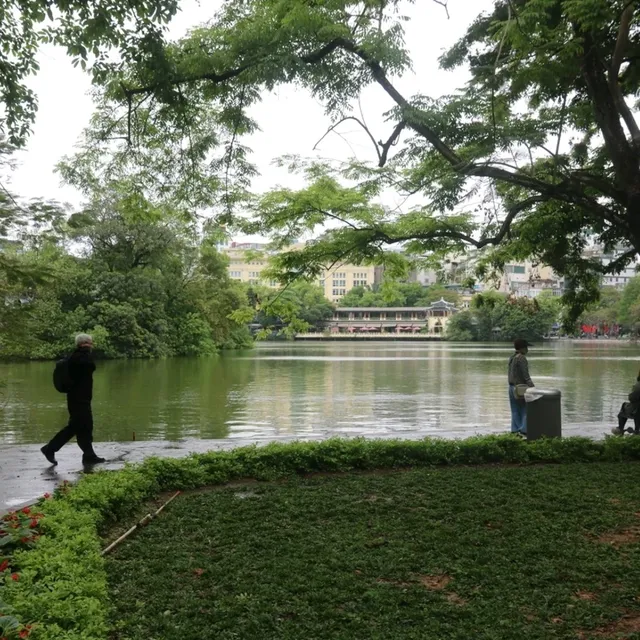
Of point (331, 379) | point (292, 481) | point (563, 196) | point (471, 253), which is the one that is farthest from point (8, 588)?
point (331, 379)

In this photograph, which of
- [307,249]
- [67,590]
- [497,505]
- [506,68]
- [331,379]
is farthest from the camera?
[331,379]

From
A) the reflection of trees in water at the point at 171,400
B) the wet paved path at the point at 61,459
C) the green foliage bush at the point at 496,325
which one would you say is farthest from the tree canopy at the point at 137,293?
the green foliage bush at the point at 496,325

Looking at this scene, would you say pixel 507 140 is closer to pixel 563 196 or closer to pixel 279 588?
pixel 563 196

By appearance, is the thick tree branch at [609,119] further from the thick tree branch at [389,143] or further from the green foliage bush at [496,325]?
the green foliage bush at [496,325]

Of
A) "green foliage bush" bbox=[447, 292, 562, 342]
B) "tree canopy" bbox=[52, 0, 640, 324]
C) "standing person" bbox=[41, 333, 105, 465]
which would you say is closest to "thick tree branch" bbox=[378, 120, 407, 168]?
"tree canopy" bbox=[52, 0, 640, 324]

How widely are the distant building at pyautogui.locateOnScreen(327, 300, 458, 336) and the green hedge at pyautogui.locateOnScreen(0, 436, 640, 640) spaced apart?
91998mm

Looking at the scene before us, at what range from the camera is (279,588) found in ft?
12.6

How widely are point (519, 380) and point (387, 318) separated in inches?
3752

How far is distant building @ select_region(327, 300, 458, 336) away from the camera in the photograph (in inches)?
3905

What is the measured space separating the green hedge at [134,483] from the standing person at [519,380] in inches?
61.8

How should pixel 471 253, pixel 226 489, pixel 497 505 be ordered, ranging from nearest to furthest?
pixel 497 505 → pixel 226 489 → pixel 471 253

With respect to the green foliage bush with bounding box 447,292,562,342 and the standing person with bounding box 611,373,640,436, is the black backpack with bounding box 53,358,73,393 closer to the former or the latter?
the standing person with bounding box 611,373,640,436

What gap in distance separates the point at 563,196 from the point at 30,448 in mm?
7577

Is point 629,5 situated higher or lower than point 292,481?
higher
